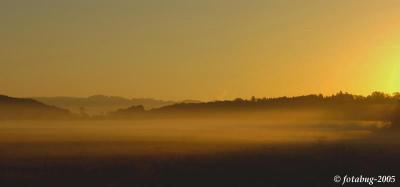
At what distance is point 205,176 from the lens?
53.4 metres

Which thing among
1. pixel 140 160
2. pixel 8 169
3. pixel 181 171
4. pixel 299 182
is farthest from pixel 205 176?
pixel 8 169

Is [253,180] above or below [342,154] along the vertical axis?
below

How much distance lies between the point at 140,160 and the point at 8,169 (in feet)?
37.4

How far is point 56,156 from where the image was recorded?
7069 centimetres

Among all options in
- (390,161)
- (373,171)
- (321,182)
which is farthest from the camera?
(390,161)

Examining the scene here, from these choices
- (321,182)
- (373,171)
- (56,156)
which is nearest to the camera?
(321,182)

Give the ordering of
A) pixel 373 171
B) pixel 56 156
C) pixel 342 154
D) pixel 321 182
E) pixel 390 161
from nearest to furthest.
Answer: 1. pixel 321 182
2. pixel 373 171
3. pixel 390 161
4. pixel 342 154
5. pixel 56 156

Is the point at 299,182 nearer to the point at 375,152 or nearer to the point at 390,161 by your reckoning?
the point at 390,161

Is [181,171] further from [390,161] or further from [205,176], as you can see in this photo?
[390,161]

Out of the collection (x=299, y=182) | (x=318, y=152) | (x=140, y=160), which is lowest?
(x=299, y=182)

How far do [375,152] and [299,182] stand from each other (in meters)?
20.9

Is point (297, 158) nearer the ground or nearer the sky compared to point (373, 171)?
nearer the sky

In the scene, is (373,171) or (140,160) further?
(140,160)

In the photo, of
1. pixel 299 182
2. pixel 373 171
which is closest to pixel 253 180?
pixel 299 182
